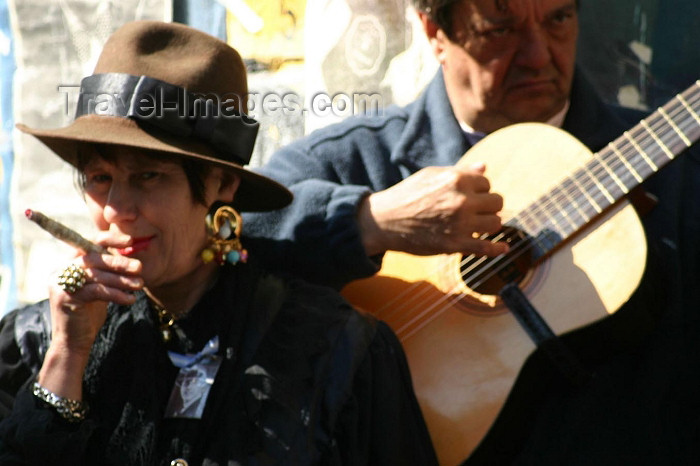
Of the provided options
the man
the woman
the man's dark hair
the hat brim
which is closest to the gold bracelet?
the woman

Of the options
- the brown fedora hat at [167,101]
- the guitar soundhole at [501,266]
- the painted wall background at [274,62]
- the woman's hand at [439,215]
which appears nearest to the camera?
the brown fedora hat at [167,101]

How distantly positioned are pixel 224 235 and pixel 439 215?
575 mm

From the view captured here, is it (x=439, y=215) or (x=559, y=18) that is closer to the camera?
(x=439, y=215)

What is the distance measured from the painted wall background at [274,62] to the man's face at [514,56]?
0.59 metres

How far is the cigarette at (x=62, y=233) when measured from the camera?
2.27 metres

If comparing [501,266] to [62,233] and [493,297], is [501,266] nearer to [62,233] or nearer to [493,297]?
[493,297]

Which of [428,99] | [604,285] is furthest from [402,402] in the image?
[428,99]

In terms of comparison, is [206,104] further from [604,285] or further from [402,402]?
[604,285]

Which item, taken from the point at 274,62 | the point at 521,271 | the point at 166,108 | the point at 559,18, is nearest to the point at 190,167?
the point at 166,108

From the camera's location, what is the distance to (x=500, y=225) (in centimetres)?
284

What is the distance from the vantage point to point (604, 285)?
8.94 ft

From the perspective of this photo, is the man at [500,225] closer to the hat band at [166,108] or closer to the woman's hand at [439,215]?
the woman's hand at [439,215]

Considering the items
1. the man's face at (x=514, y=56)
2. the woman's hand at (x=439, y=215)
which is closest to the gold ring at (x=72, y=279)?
the woman's hand at (x=439, y=215)

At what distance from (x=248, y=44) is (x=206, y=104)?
1822mm
